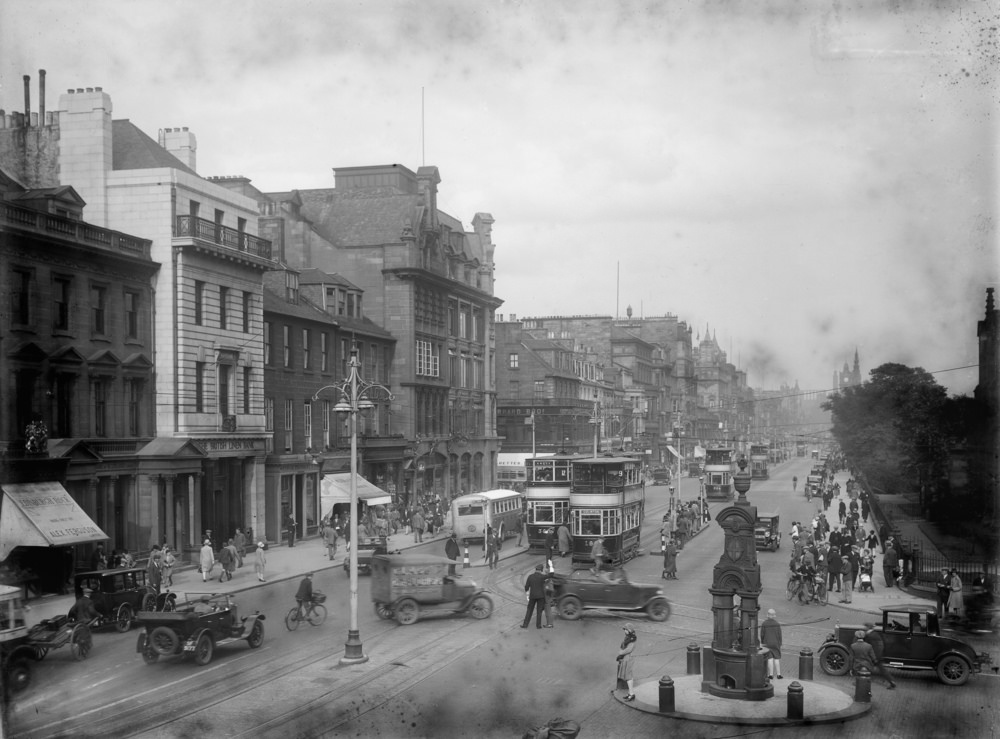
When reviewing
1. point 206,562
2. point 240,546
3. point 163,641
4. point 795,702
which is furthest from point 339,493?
point 795,702

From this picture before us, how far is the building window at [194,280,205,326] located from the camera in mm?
42312

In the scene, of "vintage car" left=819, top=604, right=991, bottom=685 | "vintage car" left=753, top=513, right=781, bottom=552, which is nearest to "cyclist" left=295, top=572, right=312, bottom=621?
"vintage car" left=819, top=604, right=991, bottom=685

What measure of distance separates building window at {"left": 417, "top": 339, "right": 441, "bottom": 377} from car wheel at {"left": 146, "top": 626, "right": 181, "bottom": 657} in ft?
141

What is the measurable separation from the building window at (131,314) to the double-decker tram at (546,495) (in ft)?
58.8

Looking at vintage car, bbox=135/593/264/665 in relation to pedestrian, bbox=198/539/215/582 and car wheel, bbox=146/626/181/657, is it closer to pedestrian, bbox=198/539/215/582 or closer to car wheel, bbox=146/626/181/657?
car wheel, bbox=146/626/181/657

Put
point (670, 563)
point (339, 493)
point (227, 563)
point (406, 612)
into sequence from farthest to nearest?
1. point (339, 493)
2. point (670, 563)
3. point (227, 563)
4. point (406, 612)

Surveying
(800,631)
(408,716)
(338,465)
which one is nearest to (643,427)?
(338,465)

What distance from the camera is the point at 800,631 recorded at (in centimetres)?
2809

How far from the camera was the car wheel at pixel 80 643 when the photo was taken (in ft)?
79.1

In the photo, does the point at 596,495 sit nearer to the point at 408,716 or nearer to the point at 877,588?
the point at 877,588

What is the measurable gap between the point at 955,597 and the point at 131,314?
3055cm

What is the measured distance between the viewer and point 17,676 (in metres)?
21.6

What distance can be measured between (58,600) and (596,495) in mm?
19825

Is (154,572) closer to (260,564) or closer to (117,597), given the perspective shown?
(117,597)
